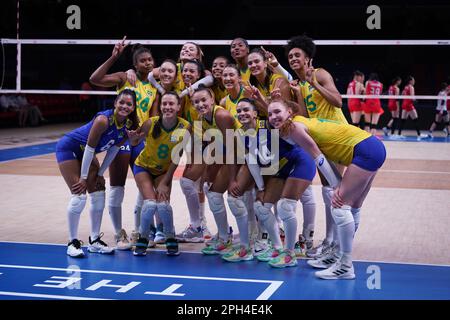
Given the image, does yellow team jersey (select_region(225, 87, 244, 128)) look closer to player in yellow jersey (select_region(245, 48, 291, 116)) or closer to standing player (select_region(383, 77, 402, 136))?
player in yellow jersey (select_region(245, 48, 291, 116))

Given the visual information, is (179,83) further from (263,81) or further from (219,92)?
(263,81)

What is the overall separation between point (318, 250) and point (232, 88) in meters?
1.69

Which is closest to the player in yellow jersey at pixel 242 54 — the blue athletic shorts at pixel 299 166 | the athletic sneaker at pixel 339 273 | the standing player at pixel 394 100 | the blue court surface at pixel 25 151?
the blue athletic shorts at pixel 299 166

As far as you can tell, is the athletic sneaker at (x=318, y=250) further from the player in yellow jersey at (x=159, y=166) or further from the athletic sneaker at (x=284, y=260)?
the player in yellow jersey at (x=159, y=166)

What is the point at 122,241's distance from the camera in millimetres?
6410

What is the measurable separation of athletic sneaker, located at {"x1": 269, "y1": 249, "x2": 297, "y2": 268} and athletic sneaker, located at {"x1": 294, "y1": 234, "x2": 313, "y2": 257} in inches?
17.0

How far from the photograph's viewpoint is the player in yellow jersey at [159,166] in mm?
6047

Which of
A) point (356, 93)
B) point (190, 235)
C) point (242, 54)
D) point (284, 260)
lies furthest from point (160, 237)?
point (356, 93)

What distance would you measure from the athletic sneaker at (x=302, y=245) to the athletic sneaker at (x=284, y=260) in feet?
1.42

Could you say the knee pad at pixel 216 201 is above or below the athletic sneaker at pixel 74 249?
above
